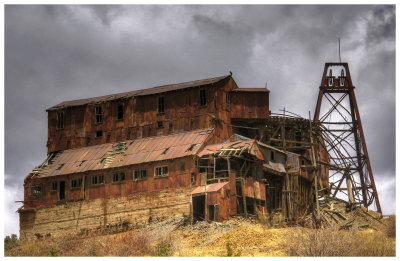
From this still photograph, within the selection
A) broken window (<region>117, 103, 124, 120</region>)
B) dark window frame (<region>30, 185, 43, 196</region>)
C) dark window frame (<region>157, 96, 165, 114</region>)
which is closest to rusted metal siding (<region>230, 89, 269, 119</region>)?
dark window frame (<region>157, 96, 165, 114</region>)

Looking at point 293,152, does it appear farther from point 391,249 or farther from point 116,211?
point 391,249

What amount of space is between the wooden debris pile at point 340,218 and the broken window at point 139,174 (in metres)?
11.8

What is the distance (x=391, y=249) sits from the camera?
36531mm

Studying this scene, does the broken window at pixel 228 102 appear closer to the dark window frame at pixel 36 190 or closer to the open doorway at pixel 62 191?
the open doorway at pixel 62 191

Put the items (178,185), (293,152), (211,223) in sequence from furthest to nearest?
(293,152), (178,185), (211,223)

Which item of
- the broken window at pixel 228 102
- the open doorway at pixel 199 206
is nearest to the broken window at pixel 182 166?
the open doorway at pixel 199 206

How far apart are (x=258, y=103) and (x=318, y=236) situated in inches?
921

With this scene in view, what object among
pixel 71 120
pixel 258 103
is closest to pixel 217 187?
pixel 258 103

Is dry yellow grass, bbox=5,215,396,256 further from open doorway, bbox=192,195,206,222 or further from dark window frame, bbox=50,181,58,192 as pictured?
dark window frame, bbox=50,181,58,192

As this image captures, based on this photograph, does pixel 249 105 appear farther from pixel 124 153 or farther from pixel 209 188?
pixel 209 188

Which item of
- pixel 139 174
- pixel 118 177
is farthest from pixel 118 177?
pixel 139 174

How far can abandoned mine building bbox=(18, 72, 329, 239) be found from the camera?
5119cm

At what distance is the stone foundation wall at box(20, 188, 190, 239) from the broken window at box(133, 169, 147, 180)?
1264mm

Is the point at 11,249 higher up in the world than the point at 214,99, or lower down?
lower down
